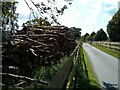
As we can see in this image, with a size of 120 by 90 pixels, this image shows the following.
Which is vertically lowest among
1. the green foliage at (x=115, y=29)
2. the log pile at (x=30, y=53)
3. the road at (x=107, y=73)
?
the road at (x=107, y=73)

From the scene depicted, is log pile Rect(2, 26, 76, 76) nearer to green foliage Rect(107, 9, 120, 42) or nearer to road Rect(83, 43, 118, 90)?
road Rect(83, 43, 118, 90)

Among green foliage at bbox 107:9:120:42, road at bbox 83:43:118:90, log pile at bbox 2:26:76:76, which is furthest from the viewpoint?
green foliage at bbox 107:9:120:42

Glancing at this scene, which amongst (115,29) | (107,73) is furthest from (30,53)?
(115,29)

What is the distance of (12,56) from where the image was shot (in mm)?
11906

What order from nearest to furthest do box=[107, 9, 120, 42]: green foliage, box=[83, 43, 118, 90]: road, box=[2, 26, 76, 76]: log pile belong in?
box=[2, 26, 76, 76]: log pile
box=[83, 43, 118, 90]: road
box=[107, 9, 120, 42]: green foliage

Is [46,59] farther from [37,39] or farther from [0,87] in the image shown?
[0,87]

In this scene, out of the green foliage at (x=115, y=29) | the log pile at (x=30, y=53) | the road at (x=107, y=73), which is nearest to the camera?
the log pile at (x=30, y=53)

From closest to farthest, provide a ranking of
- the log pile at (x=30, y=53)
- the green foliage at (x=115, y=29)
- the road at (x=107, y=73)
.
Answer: the log pile at (x=30, y=53), the road at (x=107, y=73), the green foliage at (x=115, y=29)

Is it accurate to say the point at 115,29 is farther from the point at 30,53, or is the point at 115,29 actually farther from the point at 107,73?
the point at 30,53

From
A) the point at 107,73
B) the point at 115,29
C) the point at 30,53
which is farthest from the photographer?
the point at 115,29

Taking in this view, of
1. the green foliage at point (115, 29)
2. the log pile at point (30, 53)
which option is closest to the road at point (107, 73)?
the log pile at point (30, 53)

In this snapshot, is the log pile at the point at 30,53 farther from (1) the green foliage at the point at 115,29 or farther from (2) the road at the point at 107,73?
(1) the green foliage at the point at 115,29

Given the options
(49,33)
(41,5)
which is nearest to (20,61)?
(41,5)

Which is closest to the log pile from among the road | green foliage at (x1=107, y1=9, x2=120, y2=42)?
the road
